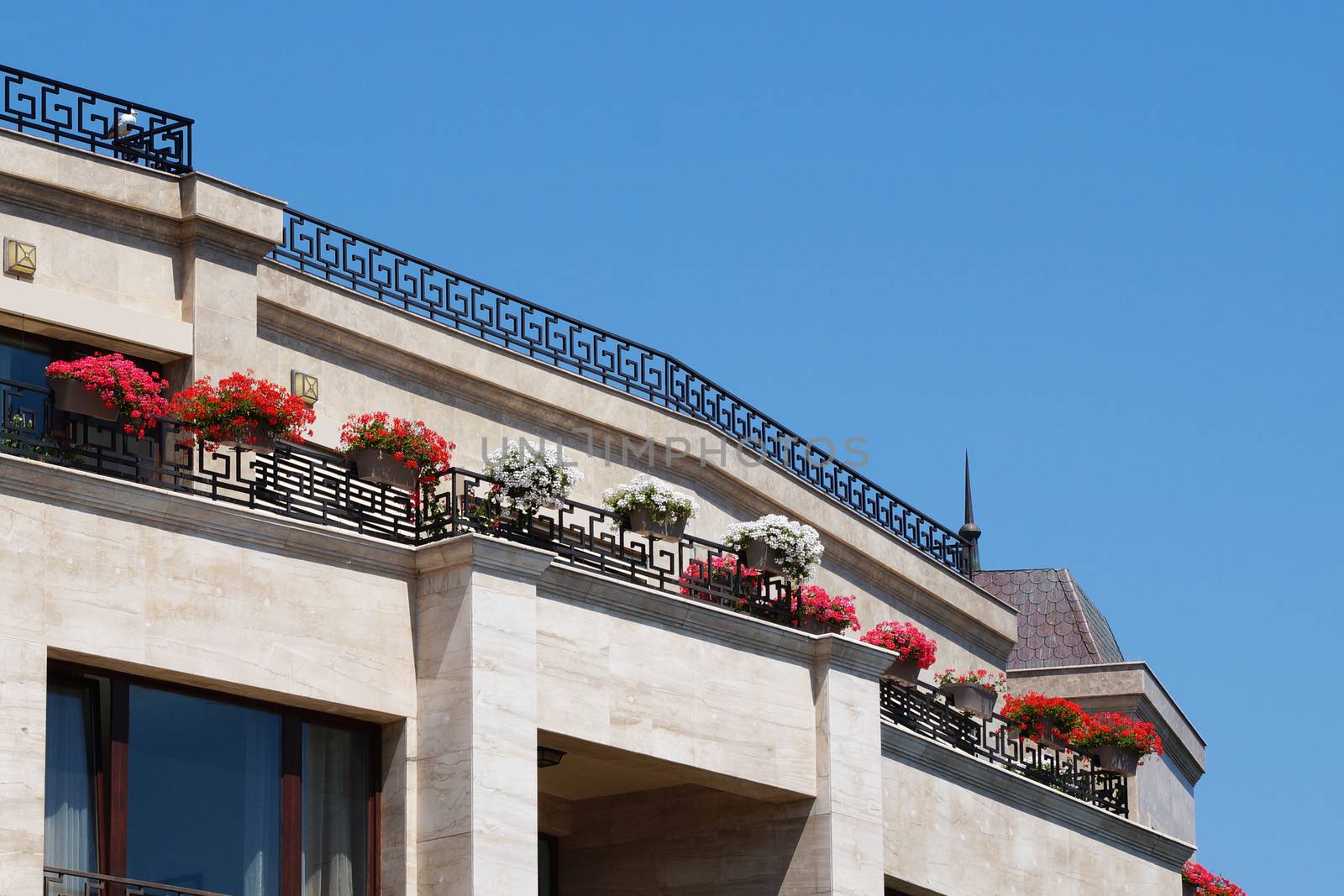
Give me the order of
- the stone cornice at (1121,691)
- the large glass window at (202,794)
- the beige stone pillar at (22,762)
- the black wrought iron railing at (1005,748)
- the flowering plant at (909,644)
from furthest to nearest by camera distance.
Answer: the stone cornice at (1121,691)
the flowering plant at (909,644)
the black wrought iron railing at (1005,748)
the large glass window at (202,794)
the beige stone pillar at (22,762)

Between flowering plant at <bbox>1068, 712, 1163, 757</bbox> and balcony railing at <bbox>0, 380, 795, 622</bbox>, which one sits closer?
balcony railing at <bbox>0, 380, 795, 622</bbox>

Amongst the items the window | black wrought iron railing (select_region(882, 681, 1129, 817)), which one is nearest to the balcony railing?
the window

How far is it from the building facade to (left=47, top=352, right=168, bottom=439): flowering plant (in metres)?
0.31

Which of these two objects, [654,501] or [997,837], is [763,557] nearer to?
[654,501]

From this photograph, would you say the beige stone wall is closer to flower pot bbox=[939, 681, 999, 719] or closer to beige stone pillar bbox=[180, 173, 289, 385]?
flower pot bbox=[939, 681, 999, 719]

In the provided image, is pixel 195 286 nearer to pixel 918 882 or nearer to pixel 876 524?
pixel 918 882

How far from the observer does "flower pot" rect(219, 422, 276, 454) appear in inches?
924

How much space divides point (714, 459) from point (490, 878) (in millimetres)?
12125

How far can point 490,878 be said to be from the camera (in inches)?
863

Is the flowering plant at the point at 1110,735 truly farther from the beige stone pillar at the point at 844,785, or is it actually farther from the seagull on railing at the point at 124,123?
the seagull on railing at the point at 124,123

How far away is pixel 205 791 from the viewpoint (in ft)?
70.6

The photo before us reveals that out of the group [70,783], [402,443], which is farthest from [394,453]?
[70,783]

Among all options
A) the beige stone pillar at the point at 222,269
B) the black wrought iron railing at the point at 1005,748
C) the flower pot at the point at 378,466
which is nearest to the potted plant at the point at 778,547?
the black wrought iron railing at the point at 1005,748

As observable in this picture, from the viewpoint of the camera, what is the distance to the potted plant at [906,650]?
103ft
